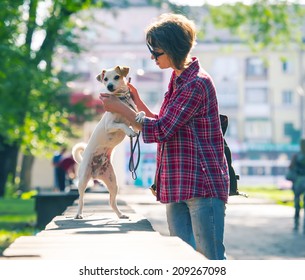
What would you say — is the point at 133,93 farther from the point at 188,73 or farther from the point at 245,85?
the point at 245,85

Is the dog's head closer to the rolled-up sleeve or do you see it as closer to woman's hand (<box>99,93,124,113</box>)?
woman's hand (<box>99,93,124,113</box>)

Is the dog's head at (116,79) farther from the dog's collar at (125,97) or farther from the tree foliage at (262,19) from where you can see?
the tree foliage at (262,19)

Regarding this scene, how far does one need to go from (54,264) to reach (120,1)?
36.0m

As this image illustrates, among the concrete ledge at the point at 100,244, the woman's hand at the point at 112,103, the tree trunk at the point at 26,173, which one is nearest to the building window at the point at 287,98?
the tree trunk at the point at 26,173

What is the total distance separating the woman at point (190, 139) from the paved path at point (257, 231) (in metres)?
7.01

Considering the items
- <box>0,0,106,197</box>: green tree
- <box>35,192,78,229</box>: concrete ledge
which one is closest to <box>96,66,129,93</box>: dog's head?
<box>35,192,78,229</box>: concrete ledge

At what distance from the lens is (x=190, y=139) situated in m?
6.30

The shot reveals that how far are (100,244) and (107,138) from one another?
67.4 inches

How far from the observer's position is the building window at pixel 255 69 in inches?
3733

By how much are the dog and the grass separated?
21.8ft

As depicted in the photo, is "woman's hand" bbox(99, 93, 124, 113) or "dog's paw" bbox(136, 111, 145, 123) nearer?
"dog's paw" bbox(136, 111, 145, 123)

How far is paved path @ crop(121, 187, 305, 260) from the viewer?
47.3 feet

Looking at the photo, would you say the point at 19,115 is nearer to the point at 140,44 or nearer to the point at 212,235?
the point at 212,235

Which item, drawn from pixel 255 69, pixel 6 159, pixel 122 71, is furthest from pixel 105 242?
pixel 255 69
